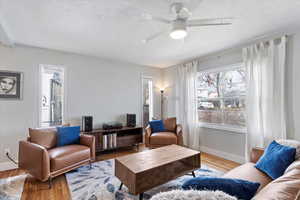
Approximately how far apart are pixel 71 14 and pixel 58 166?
218 centimetres

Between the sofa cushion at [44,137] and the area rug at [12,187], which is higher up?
the sofa cushion at [44,137]

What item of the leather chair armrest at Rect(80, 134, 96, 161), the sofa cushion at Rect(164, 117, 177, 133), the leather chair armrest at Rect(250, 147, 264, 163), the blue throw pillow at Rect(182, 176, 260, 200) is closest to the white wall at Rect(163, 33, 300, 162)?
the sofa cushion at Rect(164, 117, 177, 133)

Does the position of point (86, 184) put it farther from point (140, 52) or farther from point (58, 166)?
point (140, 52)

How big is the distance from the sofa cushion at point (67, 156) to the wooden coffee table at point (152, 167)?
0.92 m

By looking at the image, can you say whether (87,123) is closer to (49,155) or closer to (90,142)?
(90,142)

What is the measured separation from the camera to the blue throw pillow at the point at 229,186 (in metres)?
0.88

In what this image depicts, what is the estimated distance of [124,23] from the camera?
2.17 metres

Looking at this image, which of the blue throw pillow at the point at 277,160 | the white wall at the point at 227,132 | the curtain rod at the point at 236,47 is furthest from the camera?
the curtain rod at the point at 236,47

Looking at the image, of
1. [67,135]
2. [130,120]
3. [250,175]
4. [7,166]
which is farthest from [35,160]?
[250,175]

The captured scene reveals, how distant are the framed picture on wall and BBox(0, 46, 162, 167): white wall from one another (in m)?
0.08

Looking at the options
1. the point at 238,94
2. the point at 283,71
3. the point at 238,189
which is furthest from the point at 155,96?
the point at 238,189

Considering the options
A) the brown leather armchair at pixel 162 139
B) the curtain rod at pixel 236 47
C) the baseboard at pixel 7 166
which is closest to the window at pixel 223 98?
the curtain rod at pixel 236 47

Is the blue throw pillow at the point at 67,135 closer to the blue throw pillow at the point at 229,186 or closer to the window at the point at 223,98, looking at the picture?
the blue throw pillow at the point at 229,186

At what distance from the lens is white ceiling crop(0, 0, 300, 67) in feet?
5.76
